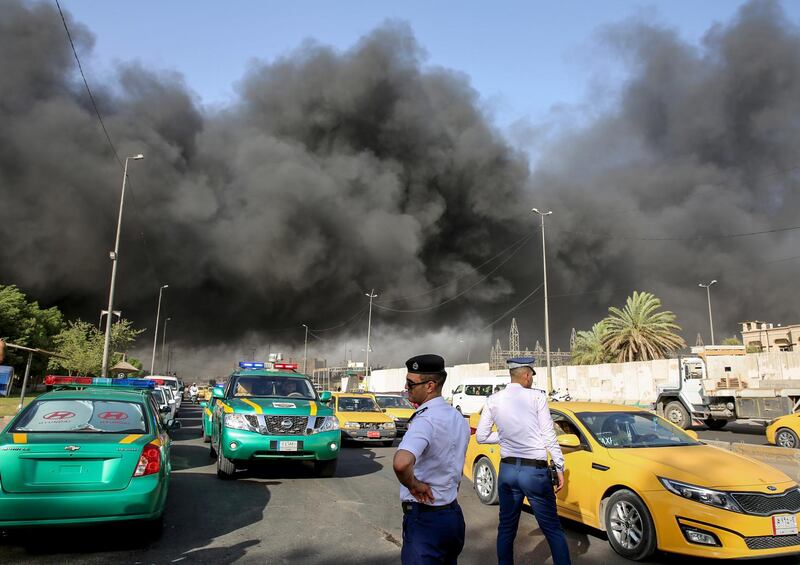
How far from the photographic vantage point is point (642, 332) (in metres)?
42.6

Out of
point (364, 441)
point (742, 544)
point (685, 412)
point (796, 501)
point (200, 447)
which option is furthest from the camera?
point (685, 412)

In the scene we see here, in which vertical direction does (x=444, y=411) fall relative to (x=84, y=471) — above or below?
above

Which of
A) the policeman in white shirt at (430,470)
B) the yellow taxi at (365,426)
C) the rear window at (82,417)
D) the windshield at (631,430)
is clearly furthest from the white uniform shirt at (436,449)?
the yellow taxi at (365,426)

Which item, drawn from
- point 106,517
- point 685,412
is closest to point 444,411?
point 106,517

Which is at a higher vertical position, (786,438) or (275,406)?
(275,406)

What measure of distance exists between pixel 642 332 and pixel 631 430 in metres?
39.9

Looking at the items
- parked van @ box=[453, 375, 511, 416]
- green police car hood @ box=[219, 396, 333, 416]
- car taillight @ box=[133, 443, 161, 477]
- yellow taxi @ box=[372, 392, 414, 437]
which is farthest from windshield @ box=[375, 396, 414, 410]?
car taillight @ box=[133, 443, 161, 477]

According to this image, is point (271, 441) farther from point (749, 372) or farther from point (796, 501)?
point (749, 372)

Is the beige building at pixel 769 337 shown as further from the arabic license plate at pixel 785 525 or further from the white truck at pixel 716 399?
the arabic license plate at pixel 785 525

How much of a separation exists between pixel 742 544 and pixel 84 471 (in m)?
5.43

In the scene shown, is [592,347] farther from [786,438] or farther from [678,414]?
[786,438]

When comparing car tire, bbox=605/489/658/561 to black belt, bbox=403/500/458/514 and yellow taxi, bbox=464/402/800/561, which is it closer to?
yellow taxi, bbox=464/402/800/561

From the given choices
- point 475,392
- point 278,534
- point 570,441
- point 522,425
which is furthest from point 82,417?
point 475,392

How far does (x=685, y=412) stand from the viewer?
61.7ft
